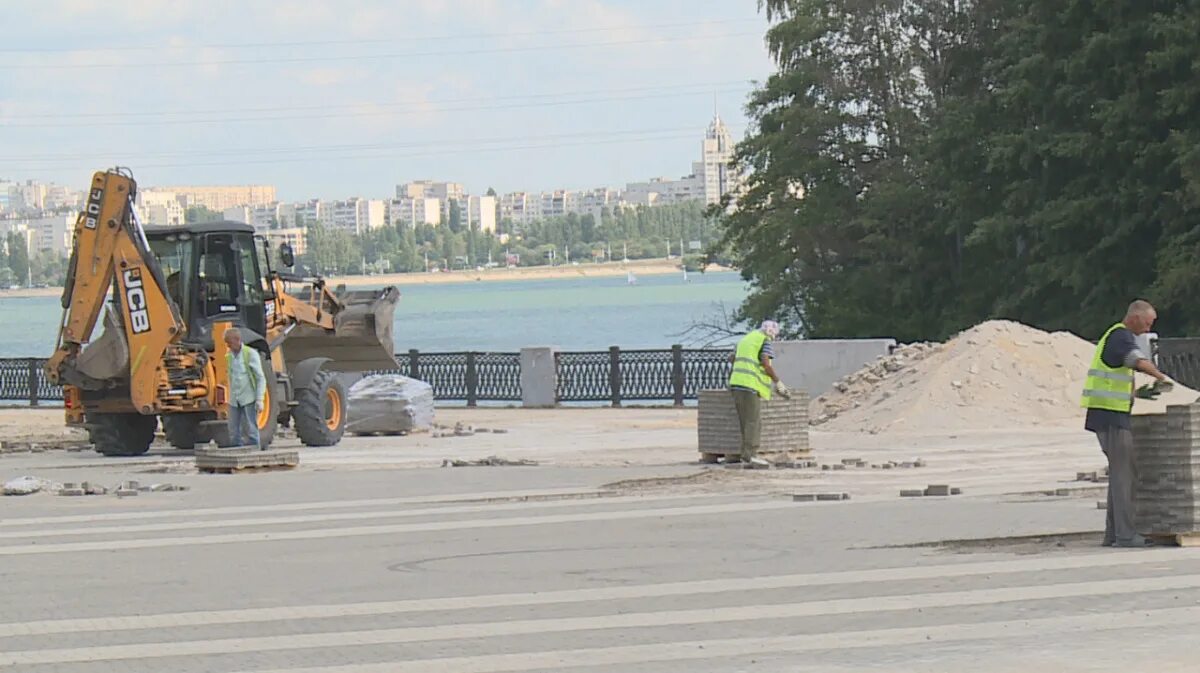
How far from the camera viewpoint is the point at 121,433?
28.5m

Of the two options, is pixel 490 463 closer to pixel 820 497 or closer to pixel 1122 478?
pixel 820 497

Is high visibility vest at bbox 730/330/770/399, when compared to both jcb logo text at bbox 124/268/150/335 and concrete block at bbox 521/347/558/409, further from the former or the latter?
concrete block at bbox 521/347/558/409

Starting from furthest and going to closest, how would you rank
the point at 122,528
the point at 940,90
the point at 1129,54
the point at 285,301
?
the point at 940,90
the point at 1129,54
the point at 285,301
the point at 122,528

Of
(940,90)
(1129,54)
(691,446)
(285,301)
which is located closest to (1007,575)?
(691,446)

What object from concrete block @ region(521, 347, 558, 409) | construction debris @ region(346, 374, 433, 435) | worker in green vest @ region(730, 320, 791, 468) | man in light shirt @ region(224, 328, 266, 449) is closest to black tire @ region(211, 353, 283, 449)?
man in light shirt @ region(224, 328, 266, 449)

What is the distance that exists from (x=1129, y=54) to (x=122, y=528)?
1252 inches

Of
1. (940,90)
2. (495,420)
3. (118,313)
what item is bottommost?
(495,420)

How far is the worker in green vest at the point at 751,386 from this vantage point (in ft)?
75.5

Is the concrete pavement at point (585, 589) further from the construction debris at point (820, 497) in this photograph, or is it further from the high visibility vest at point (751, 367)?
the high visibility vest at point (751, 367)

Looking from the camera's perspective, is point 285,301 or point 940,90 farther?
point 940,90

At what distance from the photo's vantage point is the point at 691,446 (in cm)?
2720

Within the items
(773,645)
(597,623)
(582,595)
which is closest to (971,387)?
(582,595)

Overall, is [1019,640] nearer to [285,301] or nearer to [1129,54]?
[285,301]

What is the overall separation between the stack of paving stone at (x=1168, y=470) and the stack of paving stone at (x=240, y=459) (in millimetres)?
12960
